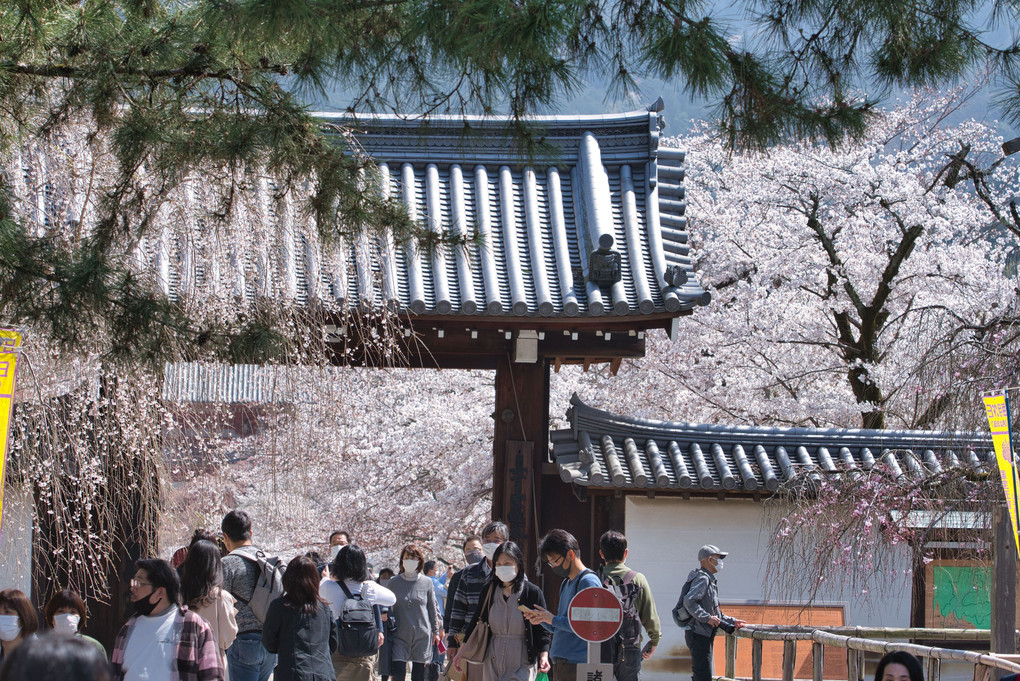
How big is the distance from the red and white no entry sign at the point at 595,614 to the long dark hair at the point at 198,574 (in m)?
1.83

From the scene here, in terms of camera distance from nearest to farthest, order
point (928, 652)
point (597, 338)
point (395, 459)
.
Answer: point (928, 652) → point (597, 338) → point (395, 459)

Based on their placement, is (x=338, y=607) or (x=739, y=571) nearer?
(x=338, y=607)

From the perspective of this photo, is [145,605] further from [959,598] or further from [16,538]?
[959,598]

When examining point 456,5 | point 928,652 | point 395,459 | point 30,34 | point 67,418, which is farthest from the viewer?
point 395,459

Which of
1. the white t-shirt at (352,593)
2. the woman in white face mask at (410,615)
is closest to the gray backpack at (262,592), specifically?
the white t-shirt at (352,593)

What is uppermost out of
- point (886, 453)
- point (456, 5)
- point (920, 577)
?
point (456, 5)

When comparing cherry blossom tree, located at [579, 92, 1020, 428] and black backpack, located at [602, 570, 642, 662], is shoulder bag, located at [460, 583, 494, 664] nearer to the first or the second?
black backpack, located at [602, 570, 642, 662]

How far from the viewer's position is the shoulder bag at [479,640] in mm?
6621

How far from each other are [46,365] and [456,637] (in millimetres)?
2929

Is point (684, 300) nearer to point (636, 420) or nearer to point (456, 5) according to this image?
point (636, 420)

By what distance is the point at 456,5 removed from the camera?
414 centimetres

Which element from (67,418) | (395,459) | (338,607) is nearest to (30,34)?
(67,418)

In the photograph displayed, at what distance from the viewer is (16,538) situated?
724 cm

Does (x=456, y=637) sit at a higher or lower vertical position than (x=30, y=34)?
lower
